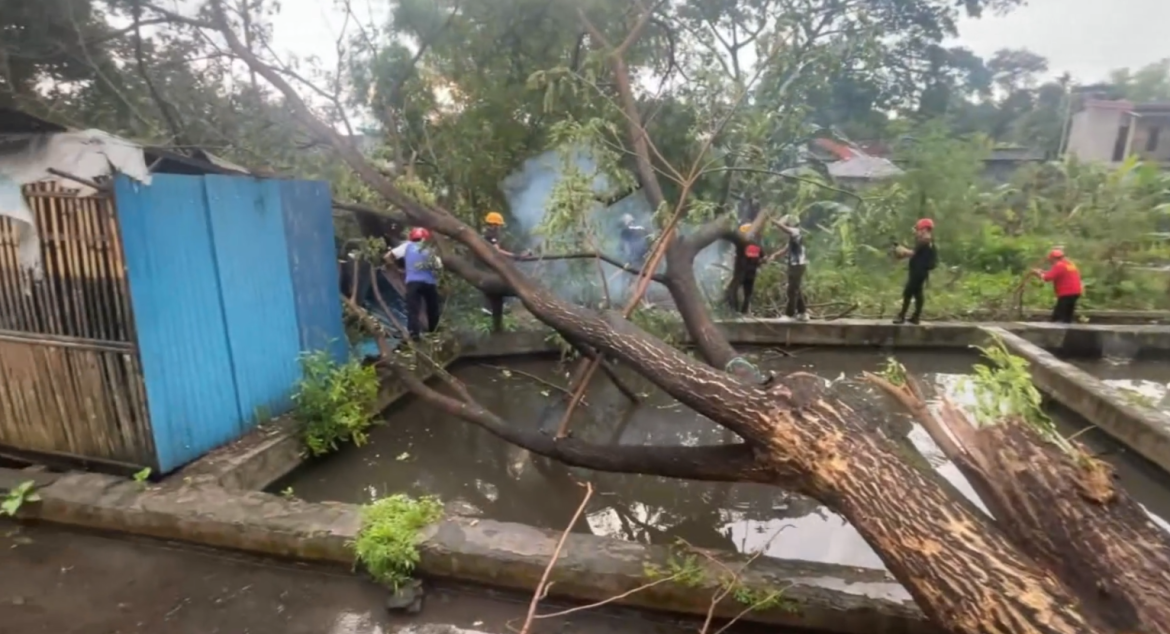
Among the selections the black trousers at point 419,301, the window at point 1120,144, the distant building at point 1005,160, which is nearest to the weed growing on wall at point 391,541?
the black trousers at point 419,301

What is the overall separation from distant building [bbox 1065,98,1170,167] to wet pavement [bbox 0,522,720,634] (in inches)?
920

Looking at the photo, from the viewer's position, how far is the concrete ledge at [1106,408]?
4988 mm

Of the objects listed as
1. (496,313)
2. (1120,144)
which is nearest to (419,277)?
(496,313)

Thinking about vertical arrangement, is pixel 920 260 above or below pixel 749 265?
above

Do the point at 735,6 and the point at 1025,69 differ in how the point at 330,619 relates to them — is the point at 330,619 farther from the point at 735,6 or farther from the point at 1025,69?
the point at 1025,69

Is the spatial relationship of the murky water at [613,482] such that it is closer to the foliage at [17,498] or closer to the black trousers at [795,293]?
the foliage at [17,498]

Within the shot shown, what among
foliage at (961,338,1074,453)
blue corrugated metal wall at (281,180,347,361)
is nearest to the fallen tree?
foliage at (961,338,1074,453)

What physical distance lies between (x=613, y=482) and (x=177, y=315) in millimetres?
3228

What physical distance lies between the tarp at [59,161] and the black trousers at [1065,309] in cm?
982

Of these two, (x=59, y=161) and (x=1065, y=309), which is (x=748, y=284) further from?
(x=59, y=161)

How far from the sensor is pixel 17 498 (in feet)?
13.0

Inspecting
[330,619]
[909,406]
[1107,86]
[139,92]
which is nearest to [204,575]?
[330,619]

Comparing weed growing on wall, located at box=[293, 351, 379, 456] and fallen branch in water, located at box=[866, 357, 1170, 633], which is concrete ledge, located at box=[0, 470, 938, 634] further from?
weed growing on wall, located at box=[293, 351, 379, 456]

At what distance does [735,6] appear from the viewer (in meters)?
8.91
